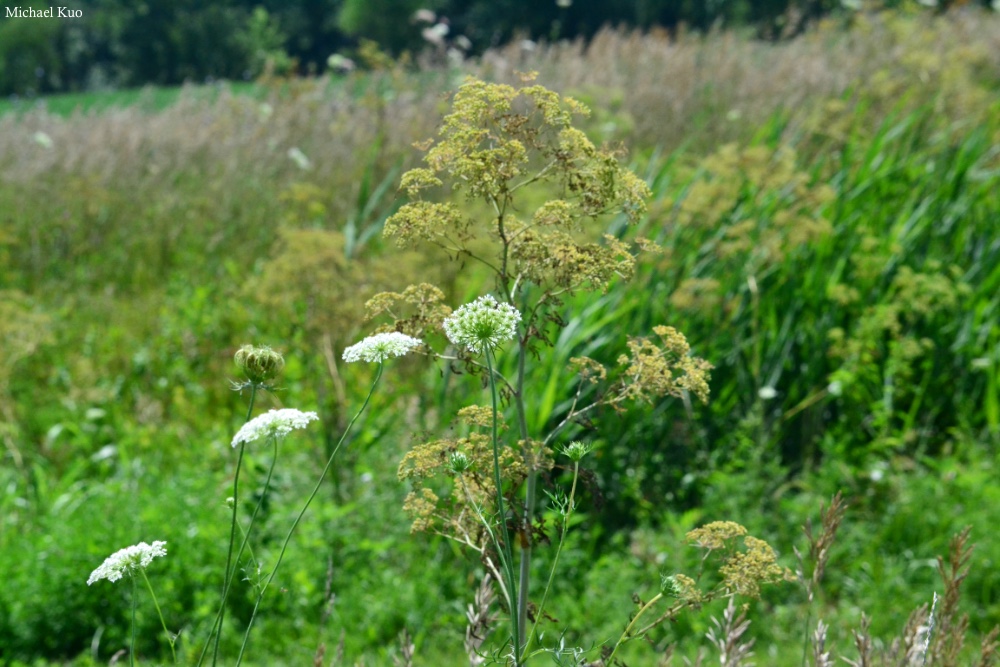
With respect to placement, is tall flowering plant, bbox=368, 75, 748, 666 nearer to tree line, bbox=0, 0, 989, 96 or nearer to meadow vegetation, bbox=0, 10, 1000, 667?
meadow vegetation, bbox=0, 10, 1000, 667

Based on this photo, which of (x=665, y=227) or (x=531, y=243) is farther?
(x=665, y=227)

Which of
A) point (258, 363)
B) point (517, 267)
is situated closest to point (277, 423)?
point (258, 363)

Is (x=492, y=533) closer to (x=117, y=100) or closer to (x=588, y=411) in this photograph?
(x=588, y=411)

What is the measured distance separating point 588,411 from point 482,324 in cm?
94

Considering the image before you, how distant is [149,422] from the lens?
4918 millimetres

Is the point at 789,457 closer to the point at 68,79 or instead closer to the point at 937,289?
the point at 937,289

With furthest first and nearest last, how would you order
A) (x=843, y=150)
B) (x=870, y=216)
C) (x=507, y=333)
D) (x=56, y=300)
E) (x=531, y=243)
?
(x=56, y=300)
(x=843, y=150)
(x=870, y=216)
(x=531, y=243)
(x=507, y=333)

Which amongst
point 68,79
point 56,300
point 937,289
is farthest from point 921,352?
point 68,79

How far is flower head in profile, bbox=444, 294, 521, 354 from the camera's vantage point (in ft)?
3.58

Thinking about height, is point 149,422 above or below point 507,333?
below

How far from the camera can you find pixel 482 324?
109 cm

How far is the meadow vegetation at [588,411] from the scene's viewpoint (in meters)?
3.30

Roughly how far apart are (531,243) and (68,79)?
4178cm

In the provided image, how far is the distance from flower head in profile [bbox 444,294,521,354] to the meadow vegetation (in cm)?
20
